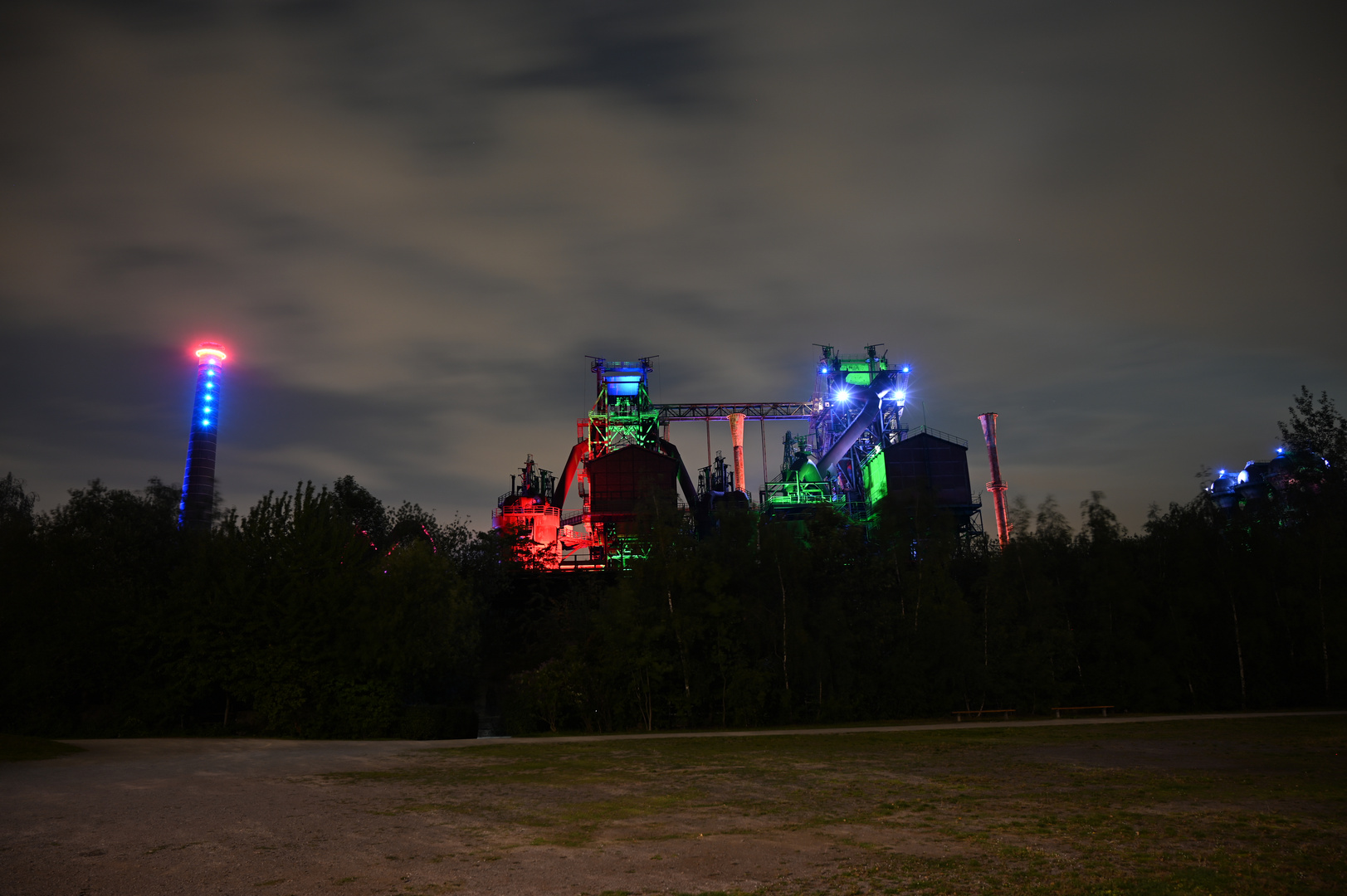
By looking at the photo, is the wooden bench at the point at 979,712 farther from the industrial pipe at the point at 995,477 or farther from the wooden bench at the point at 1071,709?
the industrial pipe at the point at 995,477

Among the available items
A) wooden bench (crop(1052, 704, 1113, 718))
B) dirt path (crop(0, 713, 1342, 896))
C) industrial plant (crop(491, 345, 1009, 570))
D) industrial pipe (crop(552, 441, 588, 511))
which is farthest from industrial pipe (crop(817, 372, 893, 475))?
dirt path (crop(0, 713, 1342, 896))

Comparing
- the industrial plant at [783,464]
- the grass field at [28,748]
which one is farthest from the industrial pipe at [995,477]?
the grass field at [28,748]

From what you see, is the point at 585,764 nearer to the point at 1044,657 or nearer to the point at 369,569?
the point at 369,569

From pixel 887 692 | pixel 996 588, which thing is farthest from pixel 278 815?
pixel 996 588

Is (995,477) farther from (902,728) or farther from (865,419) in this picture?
(902,728)

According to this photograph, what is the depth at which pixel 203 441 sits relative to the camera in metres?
74.7

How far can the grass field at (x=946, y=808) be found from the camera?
834 cm

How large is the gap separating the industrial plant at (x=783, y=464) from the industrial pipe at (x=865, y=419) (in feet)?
0.35

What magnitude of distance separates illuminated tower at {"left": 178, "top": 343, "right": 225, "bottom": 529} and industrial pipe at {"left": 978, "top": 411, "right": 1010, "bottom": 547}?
71159mm

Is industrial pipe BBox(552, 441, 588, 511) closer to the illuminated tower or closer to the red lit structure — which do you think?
the red lit structure

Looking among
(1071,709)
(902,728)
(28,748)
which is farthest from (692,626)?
(28,748)

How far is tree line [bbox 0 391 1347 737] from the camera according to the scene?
89.6ft

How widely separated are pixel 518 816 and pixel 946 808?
6487mm

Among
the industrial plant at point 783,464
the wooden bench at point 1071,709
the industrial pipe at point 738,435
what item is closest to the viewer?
the wooden bench at point 1071,709
